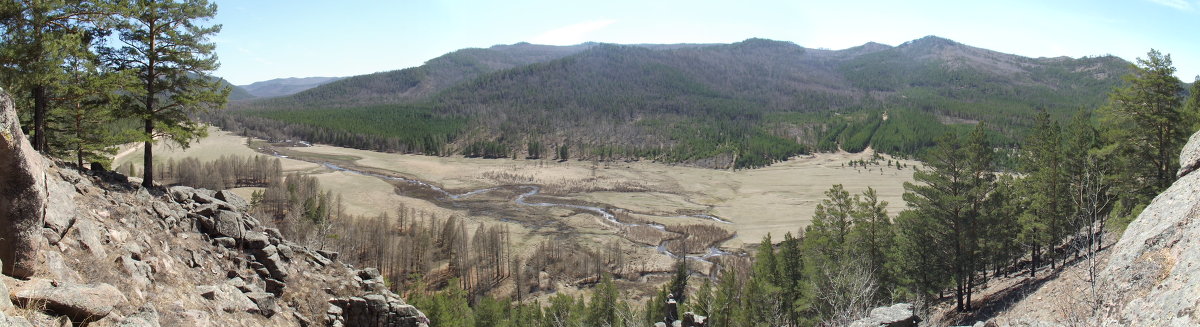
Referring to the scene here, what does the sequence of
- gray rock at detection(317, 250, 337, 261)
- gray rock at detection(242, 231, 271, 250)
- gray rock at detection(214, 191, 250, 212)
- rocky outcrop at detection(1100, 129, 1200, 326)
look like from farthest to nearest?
gray rock at detection(317, 250, 337, 261), gray rock at detection(214, 191, 250, 212), gray rock at detection(242, 231, 271, 250), rocky outcrop at detection(1100, 129, 1200, 326)

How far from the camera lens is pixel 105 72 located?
20.4 meters

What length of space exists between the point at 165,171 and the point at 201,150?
145 feet

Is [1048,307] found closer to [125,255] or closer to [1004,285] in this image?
[1004,285]

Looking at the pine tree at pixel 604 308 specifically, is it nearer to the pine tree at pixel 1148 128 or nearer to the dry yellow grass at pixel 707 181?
the pine tree at pixel 1148 128

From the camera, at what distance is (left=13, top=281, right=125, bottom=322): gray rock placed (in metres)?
9.09

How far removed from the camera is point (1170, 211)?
921cm

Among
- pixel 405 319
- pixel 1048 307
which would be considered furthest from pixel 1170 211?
pixel 405 319

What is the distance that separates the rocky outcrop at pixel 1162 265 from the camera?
7473 mm

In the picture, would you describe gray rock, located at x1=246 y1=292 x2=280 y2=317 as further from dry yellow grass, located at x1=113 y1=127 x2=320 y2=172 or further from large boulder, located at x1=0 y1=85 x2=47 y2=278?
dry yellow grass, located at x1=113 y1=127 x2=320 y2=172

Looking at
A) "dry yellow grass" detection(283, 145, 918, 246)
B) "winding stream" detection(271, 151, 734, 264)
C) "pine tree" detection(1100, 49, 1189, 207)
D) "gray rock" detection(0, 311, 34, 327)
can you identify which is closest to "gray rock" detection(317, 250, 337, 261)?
"gray rock" detection(0, 311, 34, 327)

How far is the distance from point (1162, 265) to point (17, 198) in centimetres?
2009

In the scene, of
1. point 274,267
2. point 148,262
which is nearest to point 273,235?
point 274,267

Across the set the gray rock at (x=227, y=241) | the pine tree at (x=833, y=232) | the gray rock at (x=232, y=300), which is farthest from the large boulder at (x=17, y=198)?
the pine tree at (x=833, y=232)

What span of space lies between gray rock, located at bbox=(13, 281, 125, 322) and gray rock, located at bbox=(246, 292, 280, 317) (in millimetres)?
7264
